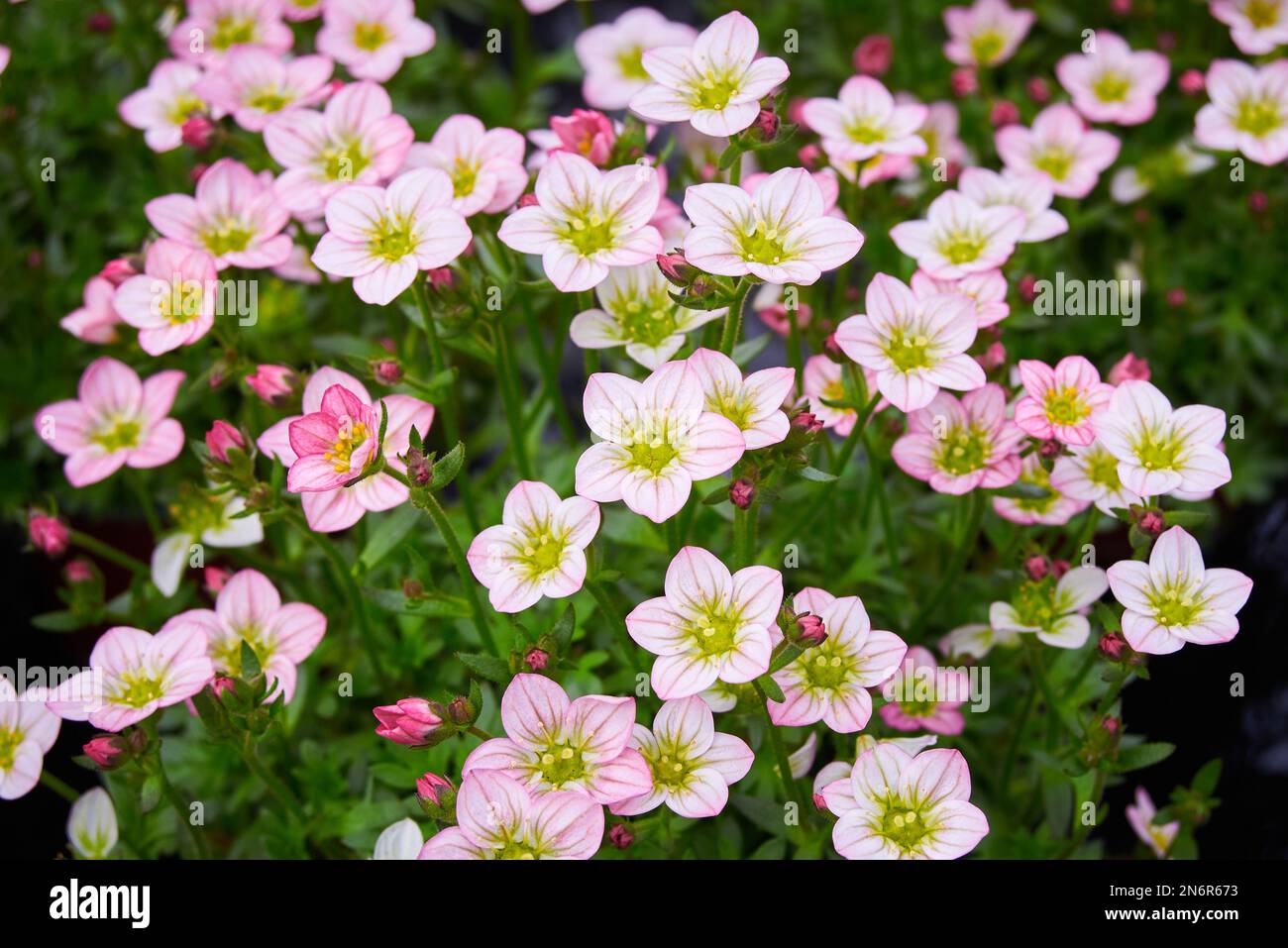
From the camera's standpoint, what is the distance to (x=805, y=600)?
170 cm

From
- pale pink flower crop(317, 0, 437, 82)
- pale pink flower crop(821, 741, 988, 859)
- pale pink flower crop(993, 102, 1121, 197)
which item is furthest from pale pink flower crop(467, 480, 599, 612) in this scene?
pale pink flower crop(993, 102, 1121, 197)

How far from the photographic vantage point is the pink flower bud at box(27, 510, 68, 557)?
2.11 meters

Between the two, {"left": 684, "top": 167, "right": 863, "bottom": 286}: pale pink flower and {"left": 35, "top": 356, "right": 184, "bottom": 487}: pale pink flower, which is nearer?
{"left": 684, "top": 167, "right": 863, "bottom": 286}: pale pink flower

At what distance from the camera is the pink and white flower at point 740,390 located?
5.55 feet

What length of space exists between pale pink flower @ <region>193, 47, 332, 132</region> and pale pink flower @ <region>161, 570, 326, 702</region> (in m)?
0.86

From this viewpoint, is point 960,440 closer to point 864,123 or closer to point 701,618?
point 701,618

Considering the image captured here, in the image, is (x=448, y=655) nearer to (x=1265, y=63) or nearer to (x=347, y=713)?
(x=347, y=713)

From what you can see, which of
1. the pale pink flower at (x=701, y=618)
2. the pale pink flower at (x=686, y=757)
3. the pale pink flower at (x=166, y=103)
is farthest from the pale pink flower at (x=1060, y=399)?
the pale pink flower at (x=166, y=103)

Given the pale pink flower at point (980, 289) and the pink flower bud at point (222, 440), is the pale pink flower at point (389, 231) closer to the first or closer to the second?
the pink flower bud at point (222, 440)

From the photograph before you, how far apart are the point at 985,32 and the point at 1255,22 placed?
0.55 m

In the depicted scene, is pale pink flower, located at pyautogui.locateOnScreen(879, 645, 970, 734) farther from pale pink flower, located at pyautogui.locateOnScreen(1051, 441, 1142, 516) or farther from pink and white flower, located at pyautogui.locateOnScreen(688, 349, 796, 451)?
pink and white flower, located at pyautogui.locateOnScreen(688, 349, 796, 451)

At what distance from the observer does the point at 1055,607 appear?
1.94 meters
